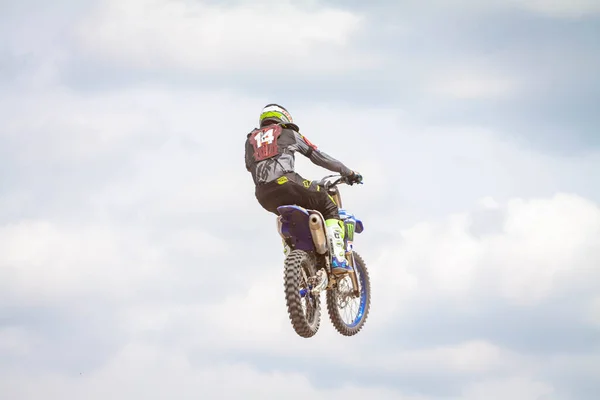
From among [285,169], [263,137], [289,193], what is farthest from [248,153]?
[289,193]

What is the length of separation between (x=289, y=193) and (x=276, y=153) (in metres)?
0.74

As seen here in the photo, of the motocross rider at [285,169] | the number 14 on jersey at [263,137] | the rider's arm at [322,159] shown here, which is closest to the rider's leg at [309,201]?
the motocross rider at [285,169]

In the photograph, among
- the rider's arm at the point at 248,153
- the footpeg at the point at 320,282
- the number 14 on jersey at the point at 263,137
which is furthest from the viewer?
the rider's arm at the point at 248,153

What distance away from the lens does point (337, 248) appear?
53.2ft

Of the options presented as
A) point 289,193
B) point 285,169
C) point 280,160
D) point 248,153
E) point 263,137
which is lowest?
point 289,193

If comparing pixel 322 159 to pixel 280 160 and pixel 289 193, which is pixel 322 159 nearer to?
pixel 280 160

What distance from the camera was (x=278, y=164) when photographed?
15.4m

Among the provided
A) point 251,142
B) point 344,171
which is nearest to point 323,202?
point 344,171

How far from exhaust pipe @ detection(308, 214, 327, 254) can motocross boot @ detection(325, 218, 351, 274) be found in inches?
17.9

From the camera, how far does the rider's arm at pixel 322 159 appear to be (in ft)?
52.5

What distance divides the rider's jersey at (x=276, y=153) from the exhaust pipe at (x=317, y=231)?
0.91 metres

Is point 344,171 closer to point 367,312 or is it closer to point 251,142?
point 251,142

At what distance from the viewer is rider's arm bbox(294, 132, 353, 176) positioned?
52.5ft

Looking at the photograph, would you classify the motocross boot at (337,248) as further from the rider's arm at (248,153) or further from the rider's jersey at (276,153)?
the rider's arm at (248,153)
